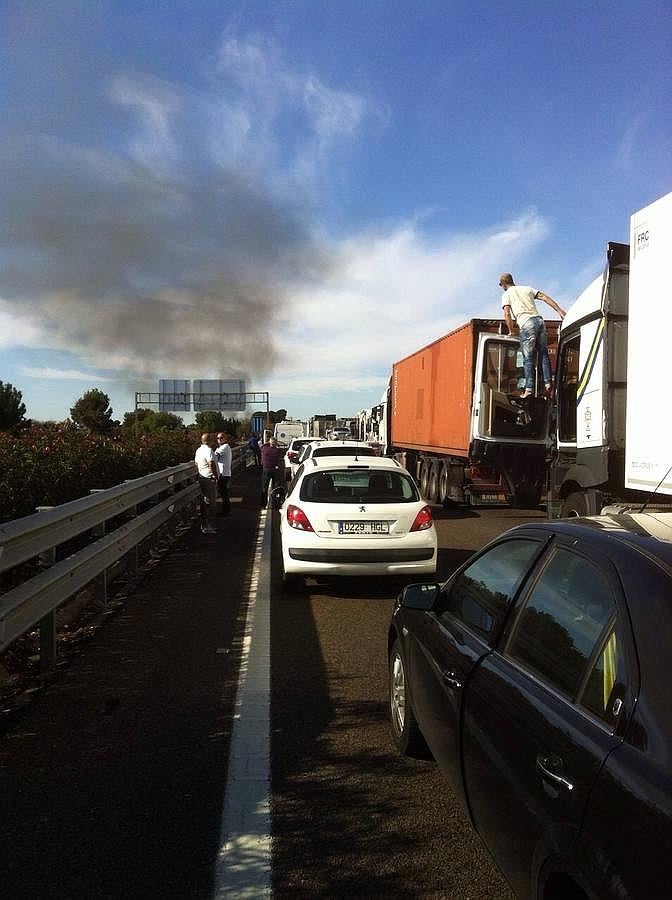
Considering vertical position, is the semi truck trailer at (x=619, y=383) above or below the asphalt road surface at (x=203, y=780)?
above

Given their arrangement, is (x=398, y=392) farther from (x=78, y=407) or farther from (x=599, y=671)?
(x=78, y=407)

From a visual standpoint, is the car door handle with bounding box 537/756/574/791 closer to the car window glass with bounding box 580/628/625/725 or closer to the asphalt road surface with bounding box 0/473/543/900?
the car window glass with bounding box 580/628/625/725

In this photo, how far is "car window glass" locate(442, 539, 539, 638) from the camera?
3.01m

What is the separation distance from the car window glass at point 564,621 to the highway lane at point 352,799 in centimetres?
97

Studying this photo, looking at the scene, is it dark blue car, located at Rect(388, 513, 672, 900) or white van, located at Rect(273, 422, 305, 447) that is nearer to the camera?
dark blue car, located at Rect(388, 513, 672, 900)

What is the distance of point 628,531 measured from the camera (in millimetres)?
2639

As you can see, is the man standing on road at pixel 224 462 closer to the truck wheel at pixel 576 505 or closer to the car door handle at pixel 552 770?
the truck wheel at pixel 576 505

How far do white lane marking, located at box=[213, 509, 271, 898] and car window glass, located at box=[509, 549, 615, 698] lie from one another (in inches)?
51.7

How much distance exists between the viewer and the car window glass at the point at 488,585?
3.01 metres

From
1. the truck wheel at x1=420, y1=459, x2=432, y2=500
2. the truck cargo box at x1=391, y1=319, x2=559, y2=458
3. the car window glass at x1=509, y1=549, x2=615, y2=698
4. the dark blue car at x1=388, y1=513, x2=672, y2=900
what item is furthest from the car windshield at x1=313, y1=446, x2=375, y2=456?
the car window glass at x1=509, y1=549, x2=615, y2=698

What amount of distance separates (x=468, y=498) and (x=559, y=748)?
14382 millimetres

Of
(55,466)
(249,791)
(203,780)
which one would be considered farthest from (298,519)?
(249,791)

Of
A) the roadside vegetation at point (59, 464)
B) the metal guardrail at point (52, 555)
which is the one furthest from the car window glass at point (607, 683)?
the roadside vegetation at point (59, 464)

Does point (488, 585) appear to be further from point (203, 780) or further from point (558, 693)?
point (203, 780)
